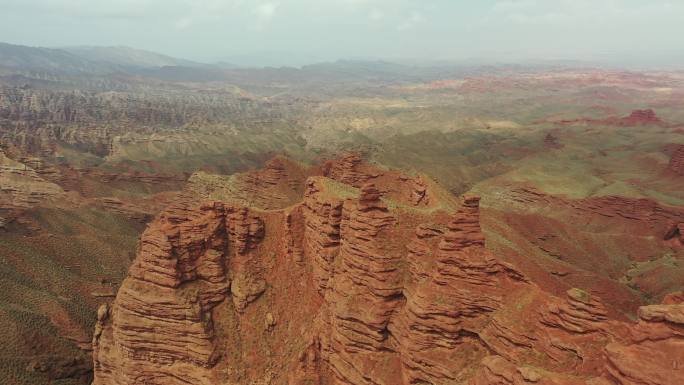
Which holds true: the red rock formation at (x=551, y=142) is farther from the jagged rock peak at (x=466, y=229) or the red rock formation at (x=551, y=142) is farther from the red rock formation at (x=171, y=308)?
the red rock formation at (x=171, y=308)

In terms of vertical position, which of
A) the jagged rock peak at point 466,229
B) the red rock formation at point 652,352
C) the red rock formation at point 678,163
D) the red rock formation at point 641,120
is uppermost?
the jagged rock peak at point 466,229

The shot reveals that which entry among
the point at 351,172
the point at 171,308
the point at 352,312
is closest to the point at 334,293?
the point at 352,312

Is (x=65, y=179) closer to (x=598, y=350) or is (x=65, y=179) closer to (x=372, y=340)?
(x=372, y=340)

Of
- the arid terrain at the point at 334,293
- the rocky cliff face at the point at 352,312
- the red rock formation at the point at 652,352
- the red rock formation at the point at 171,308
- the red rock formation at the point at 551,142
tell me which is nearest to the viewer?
the red rock formation at the point at 652,352

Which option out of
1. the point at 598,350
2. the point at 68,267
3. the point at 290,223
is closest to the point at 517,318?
the point at 598,350

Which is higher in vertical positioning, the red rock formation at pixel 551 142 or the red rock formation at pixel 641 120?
the red rock formation at pixel 641 120

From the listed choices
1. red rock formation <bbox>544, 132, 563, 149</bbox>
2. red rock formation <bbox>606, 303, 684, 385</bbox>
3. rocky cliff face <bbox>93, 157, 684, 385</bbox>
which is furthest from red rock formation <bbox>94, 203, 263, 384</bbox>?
red rock formation <bbox>544, 132, 563, 149</bbox>

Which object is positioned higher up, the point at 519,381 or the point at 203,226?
the point at 203,226

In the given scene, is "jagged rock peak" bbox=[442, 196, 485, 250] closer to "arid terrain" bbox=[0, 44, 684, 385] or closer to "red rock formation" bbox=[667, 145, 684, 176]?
"arid terrain" bbox=[0, 44, 684, 385]

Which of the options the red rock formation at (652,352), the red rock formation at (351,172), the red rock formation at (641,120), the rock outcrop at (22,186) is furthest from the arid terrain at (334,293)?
the red rock formation at (641,120)
